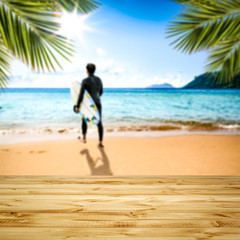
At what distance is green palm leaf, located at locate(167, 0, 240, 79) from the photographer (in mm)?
1422

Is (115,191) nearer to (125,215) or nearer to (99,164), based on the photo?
(125,215)

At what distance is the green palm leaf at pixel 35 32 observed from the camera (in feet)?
3.77

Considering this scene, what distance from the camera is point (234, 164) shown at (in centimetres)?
249

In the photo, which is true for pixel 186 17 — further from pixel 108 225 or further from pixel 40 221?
pixel 40 221

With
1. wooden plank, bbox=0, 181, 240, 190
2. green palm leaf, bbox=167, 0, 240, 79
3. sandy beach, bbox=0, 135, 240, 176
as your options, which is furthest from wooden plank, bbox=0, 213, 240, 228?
sandy beach, bbox=0, 135, 240, 176

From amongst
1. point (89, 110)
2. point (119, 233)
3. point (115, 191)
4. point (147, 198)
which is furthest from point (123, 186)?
point (89, 110)

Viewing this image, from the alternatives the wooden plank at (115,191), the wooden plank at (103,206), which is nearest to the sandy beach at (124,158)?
the wooden plank at (115,191)

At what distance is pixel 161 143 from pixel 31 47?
2809 millimetres

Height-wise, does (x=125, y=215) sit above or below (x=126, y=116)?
above

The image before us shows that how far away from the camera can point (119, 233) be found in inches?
29.3

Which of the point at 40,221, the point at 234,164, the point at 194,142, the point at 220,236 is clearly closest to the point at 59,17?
the point at 40,221

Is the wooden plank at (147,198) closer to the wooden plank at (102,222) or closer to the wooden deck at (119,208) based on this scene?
the wooden deck at (119,208)

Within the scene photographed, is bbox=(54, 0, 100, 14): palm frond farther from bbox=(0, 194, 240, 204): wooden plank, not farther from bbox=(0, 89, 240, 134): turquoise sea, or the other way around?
bbox=(0, 89, 240, 134): turquoise sea

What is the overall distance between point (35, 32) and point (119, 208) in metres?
1.16
